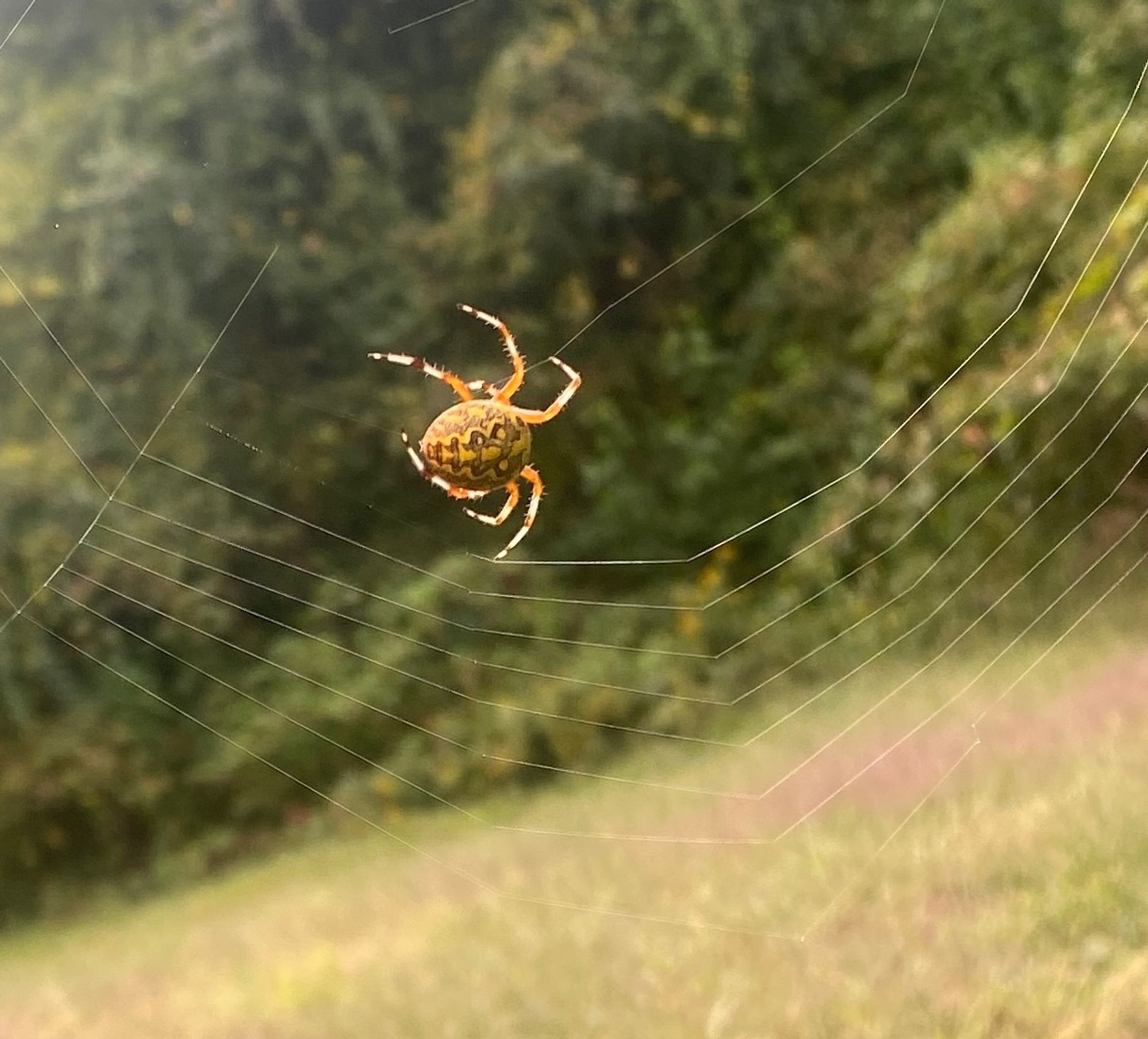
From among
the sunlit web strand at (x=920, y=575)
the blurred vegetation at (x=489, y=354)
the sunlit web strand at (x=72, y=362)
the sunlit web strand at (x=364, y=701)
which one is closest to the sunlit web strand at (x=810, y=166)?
the blurred vegetation at (x=489, y=354)

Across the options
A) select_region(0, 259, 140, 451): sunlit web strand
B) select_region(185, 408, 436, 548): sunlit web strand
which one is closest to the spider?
select_region(0, 259, 140, 451): sunlit web strand

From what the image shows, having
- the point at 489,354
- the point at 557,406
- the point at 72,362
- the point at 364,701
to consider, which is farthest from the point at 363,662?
the point at 557,406

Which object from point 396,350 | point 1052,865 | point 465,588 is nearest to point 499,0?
point 396,350

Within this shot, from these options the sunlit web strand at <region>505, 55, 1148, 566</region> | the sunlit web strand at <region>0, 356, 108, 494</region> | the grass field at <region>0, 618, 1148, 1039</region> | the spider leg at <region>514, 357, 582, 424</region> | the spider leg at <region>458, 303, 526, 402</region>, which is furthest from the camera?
the sunlit web strand at <region>0, 356, 108, 494</region>

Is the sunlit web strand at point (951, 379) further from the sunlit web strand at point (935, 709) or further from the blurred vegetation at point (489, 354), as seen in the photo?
the sunlit web strand at point (935, 709)

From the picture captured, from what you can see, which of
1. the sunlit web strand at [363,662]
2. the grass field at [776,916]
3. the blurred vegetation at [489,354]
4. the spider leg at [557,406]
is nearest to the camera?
the grass field at [776,916]

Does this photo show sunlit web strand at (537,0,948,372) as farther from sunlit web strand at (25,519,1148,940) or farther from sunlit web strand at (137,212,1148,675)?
sunlit web strand at (25,519,1148,940)
